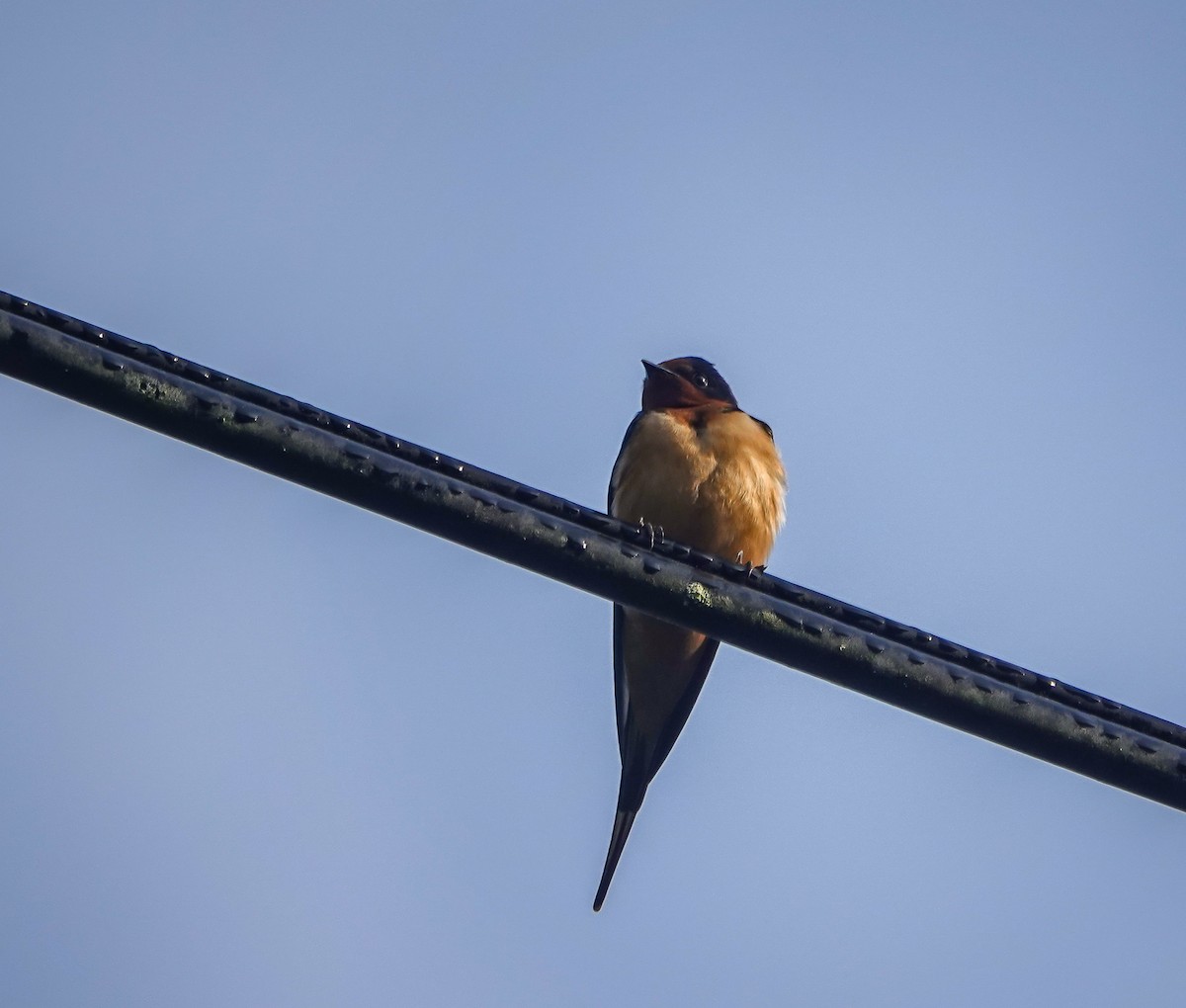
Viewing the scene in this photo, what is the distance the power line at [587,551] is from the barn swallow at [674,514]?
3.56 meters

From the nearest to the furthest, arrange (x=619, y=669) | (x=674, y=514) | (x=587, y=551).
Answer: (x=587, y=551) → (x=674, y=514) → (x=619, y=669)

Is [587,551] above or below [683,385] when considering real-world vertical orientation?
below

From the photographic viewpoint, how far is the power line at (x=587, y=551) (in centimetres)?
273

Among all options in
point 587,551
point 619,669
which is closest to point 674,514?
point 619,669

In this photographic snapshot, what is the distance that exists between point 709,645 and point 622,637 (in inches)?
19.4

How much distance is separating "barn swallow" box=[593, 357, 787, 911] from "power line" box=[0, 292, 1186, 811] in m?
3.56

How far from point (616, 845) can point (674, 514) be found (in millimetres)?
1607

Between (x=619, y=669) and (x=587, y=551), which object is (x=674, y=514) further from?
(x=587, y=551)

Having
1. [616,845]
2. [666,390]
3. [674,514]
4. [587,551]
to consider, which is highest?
[666,390]

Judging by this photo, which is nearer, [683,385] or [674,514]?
[674,514]

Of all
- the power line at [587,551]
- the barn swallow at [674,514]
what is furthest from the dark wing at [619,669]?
the power line at [587,551]

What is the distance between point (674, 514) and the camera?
23.4 feet

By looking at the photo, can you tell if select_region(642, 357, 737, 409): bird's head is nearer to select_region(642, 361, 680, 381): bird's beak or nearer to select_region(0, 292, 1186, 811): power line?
select_region(642, 361, 680, 381): bird's beak

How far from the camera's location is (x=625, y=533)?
3135mm
